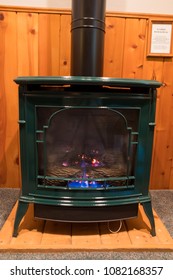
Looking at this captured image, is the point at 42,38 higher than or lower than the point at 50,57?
higher

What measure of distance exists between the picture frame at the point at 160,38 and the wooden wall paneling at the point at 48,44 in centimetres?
65

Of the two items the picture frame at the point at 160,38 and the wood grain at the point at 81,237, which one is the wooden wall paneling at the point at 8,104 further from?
the picture frame at the point at 160,38

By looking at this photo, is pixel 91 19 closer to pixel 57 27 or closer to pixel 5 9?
pixel 57 27

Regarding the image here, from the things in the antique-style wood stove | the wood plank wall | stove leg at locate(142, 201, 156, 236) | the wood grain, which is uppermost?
the wood plank wall

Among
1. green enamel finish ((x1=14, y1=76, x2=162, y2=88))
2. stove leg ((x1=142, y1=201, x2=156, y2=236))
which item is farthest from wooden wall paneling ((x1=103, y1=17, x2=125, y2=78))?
stove leg ((x1=142, y1=201, x2=156, y2=236))

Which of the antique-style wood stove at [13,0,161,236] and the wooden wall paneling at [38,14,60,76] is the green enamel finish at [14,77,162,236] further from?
the wooden wall paneling at [38,14,60,76]

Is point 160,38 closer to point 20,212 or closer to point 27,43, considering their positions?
point 27,43

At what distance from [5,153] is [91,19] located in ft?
3.68

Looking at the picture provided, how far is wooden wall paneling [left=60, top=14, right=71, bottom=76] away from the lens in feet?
5.14

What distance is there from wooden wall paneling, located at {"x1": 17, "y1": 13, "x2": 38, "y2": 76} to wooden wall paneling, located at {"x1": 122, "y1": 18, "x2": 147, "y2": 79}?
63 cm

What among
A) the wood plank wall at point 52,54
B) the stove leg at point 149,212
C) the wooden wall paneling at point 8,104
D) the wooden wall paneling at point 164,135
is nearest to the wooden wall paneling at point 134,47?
the wood plank wall at point 52,54

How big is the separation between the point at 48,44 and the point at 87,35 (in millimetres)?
456
